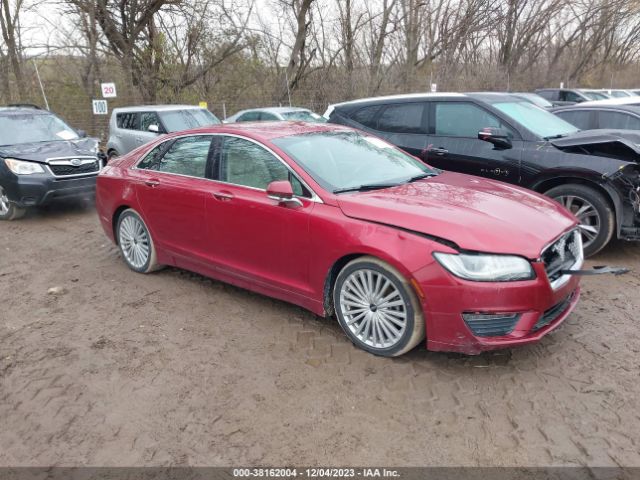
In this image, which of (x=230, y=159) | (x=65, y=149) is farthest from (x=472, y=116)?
(x=65, y=149)

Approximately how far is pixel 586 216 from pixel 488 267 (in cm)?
297

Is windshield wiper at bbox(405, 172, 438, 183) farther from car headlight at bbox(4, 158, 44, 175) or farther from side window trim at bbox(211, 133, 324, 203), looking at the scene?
car headlight at bbox(4, 158, 44, 175)

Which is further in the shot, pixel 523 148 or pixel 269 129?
pixel 523 148

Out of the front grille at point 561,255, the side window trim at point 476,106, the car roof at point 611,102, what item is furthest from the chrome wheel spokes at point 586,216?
the car roof at point 611,102

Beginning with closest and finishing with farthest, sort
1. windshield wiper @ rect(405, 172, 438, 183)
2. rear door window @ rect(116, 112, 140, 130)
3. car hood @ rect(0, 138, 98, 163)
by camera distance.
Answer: windshield wiper @ rect(405, 172, 438, 183)
car hood @ rect(0, 138, 98, 163)
rear door window @ rect(116, 112, 140, 130)

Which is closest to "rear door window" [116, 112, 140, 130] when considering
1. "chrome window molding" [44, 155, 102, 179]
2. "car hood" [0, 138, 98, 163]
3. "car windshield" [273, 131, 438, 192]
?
"car hood" [0, 138, 98, 163]

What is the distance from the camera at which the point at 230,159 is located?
14.6 ft

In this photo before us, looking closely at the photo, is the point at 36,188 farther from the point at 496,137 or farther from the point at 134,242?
the point at 496,137

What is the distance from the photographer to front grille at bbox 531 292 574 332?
3.28 m

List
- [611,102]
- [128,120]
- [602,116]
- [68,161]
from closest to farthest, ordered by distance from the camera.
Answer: [68,161]
[602,116]
[611,102]
[128,120]

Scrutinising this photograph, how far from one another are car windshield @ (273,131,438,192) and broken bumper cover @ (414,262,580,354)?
113cm

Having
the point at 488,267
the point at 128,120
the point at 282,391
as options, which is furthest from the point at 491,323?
the point at 128,120

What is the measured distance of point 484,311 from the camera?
10.3 feet

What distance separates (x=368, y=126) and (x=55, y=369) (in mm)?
5149
